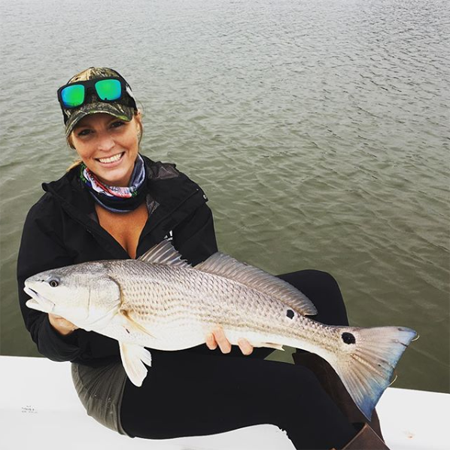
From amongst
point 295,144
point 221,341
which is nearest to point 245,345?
point 221,341

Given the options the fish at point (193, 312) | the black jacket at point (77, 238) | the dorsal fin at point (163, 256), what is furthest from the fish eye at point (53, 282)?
the dorsal fin at point (163, 256)

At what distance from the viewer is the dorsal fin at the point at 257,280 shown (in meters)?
2.47

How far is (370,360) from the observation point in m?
2.23

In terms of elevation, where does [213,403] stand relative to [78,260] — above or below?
below

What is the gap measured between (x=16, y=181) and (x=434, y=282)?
7240 millimetres

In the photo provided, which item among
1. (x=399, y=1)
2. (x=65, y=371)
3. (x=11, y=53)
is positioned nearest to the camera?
(x=65, y=371)

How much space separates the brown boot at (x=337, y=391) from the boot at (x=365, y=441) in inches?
10.0

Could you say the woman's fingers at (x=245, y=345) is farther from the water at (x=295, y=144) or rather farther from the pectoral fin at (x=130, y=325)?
the water at (x=295, y=144)

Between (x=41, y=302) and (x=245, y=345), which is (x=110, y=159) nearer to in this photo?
(x=41, y=302)

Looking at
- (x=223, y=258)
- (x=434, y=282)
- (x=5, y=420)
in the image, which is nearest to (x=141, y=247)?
(x=223, y=258)

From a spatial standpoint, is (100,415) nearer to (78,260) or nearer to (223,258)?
(78,260)

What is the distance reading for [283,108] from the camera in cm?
1211

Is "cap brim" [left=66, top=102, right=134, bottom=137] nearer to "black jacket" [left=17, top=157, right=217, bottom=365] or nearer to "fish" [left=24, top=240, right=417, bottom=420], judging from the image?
"black jacket" [left=17, top=157, right=217, bottom=365]

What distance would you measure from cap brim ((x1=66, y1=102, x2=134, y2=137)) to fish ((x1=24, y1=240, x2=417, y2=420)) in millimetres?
800
